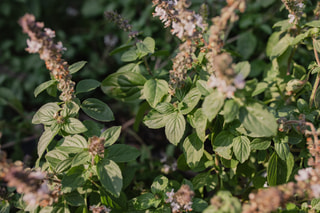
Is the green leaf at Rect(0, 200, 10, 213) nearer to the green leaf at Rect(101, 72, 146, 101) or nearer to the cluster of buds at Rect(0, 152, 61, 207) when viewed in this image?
the cluster of buds at Rect(0, 152, 61, 207)

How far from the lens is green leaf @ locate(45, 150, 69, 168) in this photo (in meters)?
1.39

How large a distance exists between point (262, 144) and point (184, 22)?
2.11 ft

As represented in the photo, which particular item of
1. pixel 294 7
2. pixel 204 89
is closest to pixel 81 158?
pixel 204 89

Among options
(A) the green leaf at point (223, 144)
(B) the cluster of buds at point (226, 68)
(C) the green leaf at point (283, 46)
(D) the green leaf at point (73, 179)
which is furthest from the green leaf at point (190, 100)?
(C) the green leaf at point (283, 46)

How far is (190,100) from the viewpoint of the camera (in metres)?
1.35

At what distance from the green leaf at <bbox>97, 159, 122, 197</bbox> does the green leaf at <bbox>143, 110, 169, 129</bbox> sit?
0.25 meters

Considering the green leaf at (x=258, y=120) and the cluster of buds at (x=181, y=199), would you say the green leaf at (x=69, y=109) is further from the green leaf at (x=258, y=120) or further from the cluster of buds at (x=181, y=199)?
the green leaf at (x=258, y=120)

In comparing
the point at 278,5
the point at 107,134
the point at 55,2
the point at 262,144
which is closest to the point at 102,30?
the point at 55,2

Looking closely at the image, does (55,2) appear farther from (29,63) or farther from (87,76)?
(87,76)

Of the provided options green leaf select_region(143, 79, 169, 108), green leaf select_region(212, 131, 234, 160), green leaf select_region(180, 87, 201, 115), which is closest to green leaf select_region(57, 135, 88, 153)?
green leaf select_region(143, 79, 169, 108)

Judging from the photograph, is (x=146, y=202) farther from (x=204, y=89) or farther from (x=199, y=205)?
(x=204, y=89)

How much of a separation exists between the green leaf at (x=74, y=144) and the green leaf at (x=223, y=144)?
58 cm

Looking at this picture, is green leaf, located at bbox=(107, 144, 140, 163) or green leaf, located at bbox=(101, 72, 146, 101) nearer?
green leaf, located at bbox=(107, 144, 140, 163)

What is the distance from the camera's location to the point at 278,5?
8.78 ft
